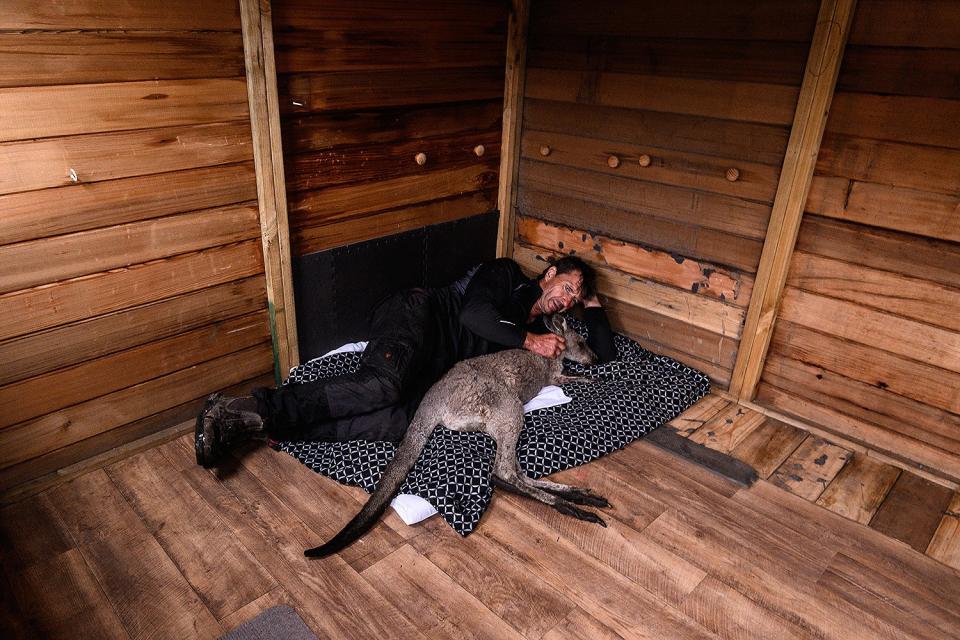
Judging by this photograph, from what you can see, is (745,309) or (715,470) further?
(745,309)

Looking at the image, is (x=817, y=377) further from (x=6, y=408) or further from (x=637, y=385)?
(x=6, y=408)

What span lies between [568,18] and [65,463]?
127 inches

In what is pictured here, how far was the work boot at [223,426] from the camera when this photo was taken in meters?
2.62

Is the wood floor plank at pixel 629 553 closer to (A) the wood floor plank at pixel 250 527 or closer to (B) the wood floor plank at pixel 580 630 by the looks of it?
(B) the wood floor plank at pixel 580 630

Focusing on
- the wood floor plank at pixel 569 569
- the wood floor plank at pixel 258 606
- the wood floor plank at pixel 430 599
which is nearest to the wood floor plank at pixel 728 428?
the wood floor plank at pixel 569 569

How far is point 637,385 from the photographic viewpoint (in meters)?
3.41

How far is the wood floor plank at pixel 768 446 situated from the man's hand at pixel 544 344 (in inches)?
37.3

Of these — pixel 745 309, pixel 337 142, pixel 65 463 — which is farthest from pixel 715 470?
pixel 65 463

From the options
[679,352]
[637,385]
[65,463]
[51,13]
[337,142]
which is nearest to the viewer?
[51,13]

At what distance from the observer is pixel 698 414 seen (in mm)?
3355

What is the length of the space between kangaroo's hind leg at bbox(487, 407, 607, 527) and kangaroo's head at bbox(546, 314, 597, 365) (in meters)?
0.72

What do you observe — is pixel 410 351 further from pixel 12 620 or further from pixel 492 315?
pixel 12 620

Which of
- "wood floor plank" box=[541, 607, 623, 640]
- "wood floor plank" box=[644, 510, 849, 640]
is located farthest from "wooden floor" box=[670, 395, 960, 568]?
→ "wood floor plank" box=[541, 607, 623, 640]

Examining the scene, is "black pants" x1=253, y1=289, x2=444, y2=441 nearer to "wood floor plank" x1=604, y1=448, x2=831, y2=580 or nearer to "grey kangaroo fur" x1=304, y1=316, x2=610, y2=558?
"grey kangaroo fur" x1=304, y1=316, x2=610, y2=558
